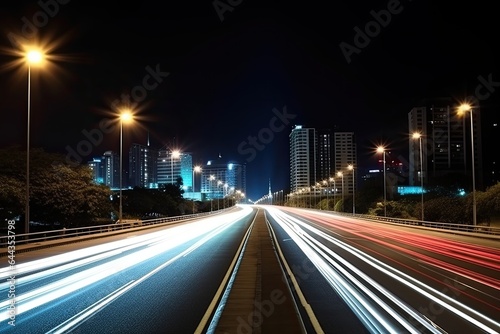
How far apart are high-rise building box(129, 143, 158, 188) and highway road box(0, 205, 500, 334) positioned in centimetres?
17830

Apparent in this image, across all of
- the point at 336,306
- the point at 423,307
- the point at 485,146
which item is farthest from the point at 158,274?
the point at 485,146

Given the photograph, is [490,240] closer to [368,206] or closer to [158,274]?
[158,274]

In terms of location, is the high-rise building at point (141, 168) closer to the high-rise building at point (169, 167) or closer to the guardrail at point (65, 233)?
the high-rise building at point (169, 167)

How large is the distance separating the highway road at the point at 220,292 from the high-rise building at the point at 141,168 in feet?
585

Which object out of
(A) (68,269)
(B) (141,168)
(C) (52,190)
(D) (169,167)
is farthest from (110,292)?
(B) (141,168)

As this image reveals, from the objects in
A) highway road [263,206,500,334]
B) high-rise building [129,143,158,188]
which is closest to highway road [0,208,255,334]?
highway road [263,206,500,334]

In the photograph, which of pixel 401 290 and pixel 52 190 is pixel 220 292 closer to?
pixel 401 290

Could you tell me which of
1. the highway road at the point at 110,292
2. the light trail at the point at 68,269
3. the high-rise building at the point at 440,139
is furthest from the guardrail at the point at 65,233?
the high-rise building at the point at 440,139

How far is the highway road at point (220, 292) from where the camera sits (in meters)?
8.41

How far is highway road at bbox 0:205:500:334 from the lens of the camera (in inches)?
331

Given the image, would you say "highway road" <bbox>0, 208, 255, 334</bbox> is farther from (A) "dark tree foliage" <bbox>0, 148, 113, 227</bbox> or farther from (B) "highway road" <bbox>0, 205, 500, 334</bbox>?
(A) "dark tree foliage" <bbox>0, 148, 113, 227</bbox>

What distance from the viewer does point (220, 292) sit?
11469 millimetres

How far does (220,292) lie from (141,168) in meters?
191

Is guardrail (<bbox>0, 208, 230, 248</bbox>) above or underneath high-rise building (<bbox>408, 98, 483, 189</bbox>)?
underneath
